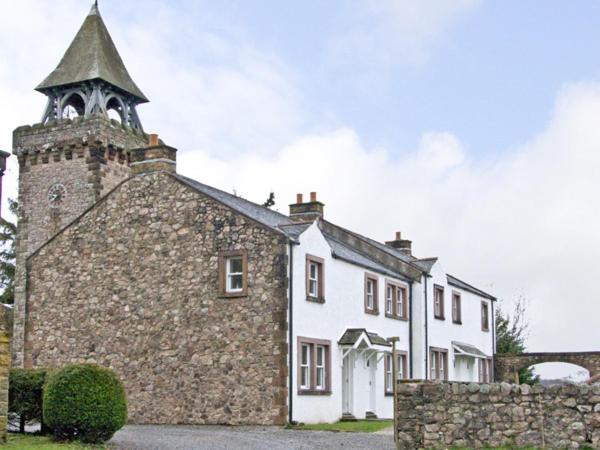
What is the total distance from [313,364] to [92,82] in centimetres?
2048

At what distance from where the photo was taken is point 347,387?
3478 centimetres

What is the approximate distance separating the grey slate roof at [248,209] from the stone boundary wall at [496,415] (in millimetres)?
10854

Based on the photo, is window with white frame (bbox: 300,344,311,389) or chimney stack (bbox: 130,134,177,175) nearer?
window with white frame (bbox: 300,344,311,389)

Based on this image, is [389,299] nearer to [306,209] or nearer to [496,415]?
[306,209]

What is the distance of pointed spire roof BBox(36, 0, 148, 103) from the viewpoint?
4603cm

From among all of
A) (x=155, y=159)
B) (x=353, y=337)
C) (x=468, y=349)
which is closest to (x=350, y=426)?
(x=353, y=337)

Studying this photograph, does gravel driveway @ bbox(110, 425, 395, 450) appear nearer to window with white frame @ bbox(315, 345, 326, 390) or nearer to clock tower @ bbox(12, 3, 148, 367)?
window with white frame @ bbox(315, 345, 326, 390)

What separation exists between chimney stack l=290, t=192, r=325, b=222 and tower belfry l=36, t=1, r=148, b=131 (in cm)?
995

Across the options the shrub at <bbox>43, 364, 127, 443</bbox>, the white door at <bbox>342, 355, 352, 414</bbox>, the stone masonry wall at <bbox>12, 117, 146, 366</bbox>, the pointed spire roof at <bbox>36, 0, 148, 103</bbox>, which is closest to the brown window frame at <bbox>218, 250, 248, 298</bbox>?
the white door at <bbox>342, 355, 352, 414</bbox>

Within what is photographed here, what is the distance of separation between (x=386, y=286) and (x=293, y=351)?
30.3 feet

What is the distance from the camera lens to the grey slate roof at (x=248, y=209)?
104 ft

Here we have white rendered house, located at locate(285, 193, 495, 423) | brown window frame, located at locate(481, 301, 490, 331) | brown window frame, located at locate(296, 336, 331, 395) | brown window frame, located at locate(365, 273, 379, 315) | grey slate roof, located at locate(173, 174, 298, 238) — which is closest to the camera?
brown window frame, located at locate(296, 336, 331, 395)

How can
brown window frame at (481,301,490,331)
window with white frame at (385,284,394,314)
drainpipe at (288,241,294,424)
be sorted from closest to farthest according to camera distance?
drainpipe at (288,241,294,424), window with white frame at (385,284,394,314), brown window frame at (481,301,490,331)

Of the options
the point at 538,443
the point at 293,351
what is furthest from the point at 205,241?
the point at 538,443
